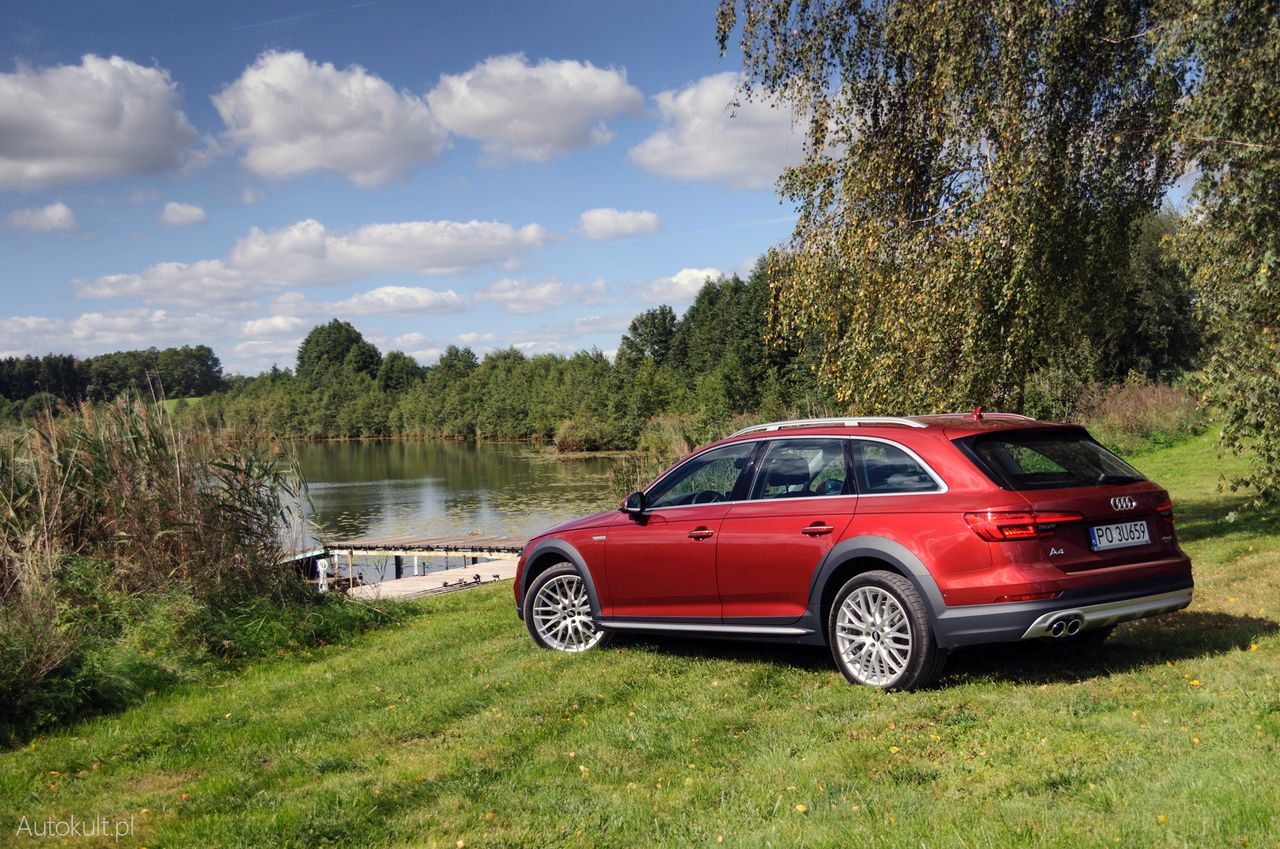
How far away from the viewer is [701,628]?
23.8 feet

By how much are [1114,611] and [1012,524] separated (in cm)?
84

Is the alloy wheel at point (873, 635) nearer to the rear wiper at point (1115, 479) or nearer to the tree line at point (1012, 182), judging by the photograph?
the rear wiper at point (1115, 479)

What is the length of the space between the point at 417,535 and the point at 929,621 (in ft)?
111

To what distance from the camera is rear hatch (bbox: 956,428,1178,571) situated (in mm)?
5922

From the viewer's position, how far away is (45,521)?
941 cm

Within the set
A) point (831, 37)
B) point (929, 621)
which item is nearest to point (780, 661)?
point (929, 621)

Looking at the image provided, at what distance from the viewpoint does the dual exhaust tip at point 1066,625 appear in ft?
18.9

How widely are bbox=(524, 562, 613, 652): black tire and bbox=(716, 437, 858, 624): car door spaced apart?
1518mm

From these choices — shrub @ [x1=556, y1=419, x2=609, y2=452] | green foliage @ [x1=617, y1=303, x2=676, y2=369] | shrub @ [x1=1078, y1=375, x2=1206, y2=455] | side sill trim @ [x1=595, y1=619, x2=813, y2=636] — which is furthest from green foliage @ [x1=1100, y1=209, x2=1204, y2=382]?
green foliage @ [x1=617, y1=303, x2=676, y2=369]

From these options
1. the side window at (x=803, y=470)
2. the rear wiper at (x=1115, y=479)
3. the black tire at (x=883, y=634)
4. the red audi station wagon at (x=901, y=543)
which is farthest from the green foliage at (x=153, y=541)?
the rear wiper at (x=1115, y=479)

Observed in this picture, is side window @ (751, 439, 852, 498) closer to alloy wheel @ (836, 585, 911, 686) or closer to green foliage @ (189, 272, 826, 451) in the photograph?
alloy wheel @ (836, 585, 911, 686)

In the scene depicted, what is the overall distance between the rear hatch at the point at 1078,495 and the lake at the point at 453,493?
8.15 meters

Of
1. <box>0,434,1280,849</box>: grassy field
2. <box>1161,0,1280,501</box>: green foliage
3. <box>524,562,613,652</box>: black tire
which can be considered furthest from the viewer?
<box>1161,0,1280,501</box>: green foliage

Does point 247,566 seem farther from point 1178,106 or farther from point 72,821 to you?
point 1178,106
